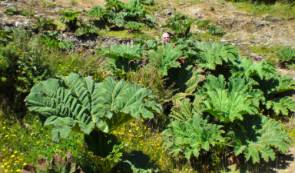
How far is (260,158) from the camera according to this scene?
22.6 ft

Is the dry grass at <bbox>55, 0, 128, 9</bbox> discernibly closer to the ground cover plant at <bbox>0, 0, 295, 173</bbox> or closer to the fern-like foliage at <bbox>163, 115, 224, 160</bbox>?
the ground cover plant at <bbox>0, 0, 295, 173</bbox>

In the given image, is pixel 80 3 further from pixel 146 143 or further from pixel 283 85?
pixel 146 143

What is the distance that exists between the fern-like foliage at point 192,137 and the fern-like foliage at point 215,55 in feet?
4.87

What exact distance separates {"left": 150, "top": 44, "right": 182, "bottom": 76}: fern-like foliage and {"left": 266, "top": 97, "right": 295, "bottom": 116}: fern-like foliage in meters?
1.54

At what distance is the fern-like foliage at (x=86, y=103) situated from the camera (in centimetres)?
569

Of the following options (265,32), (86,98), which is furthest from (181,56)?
(265,32)

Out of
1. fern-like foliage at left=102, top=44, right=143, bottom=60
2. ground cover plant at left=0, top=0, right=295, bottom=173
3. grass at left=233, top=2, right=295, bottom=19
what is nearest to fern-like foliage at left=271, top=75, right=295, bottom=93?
ground cover plant at left=0, top=0, right=295, bottom=173

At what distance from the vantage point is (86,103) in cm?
590

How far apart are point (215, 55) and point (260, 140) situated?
70.9 inches

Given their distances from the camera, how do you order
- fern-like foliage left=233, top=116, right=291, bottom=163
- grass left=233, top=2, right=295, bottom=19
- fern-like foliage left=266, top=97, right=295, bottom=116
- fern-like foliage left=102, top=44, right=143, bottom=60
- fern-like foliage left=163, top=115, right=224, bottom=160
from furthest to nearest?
grass left=233, top=2, right=295, bottom=19
fern-like foliage left=102, top=44, right=143, bottom=60
fern-like foliage left=266, top=97, right=295, bottom=116
fern-like foliage left=233, top=116, right=291, bottom=163
fern-like foliage left=163, top=115, right=224, bottom=160

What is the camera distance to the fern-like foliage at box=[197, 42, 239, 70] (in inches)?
317

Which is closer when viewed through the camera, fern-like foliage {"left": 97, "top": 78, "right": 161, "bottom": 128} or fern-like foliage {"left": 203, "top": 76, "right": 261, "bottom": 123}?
fern-like foliage {"left": 97, "top": 78, "right": 161, "bottom": 128}

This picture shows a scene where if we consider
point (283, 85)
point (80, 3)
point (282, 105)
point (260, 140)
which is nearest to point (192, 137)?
point (260, 140)

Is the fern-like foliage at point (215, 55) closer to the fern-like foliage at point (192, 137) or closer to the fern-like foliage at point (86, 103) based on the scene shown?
the fern-like foliage at point (192, 137)
